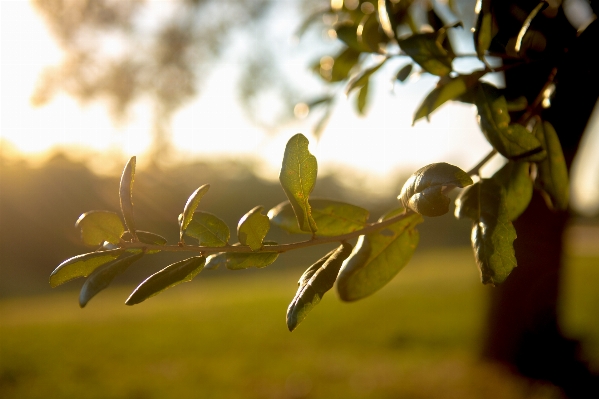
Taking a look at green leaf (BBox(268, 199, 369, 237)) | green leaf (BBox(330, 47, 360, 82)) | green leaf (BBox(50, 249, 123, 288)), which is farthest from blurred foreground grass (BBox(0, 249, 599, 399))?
green leaf (BBox(50, 249, 123, 288))

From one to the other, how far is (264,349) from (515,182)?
550cm

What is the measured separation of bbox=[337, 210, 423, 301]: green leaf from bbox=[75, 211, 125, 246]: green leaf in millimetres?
414

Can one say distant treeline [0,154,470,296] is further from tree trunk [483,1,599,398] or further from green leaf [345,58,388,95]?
green leaf [345,58,388,95]

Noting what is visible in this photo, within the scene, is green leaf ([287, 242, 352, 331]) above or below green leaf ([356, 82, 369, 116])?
below

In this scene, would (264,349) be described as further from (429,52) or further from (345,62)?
(429,52)

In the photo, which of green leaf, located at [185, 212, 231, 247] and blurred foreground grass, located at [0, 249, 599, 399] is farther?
blurred foreground grass, located at [0, 249, 599, 399]

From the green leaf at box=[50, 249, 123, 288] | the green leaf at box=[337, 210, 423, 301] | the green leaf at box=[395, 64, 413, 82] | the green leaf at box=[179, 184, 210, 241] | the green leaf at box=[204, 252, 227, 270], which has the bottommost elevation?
the green leaf at box=[337, 210, 423, 301]

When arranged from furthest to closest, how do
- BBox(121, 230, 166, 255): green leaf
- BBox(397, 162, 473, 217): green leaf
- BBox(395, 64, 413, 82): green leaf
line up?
1. BBox(395, 64, 413, 82): green leaf
2. BBox(121, 230, 166, 255): green leaf
3. BBox(397, 162, 473, 217): green leaf

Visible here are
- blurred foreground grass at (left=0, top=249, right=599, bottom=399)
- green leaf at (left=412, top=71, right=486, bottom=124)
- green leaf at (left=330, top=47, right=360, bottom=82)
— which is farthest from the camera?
blurred foreground grass at (left=0, top=249, right=599, bottom=399)

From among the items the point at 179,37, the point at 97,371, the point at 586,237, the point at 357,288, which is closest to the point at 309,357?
the point at 97,371

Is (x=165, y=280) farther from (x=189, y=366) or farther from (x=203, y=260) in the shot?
(x=189, y=366)

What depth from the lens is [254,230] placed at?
791 mm

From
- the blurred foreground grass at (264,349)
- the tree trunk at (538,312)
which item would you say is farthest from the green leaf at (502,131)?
the blurred foreground grass at (264,349)

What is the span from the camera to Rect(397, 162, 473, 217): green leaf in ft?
2.34
